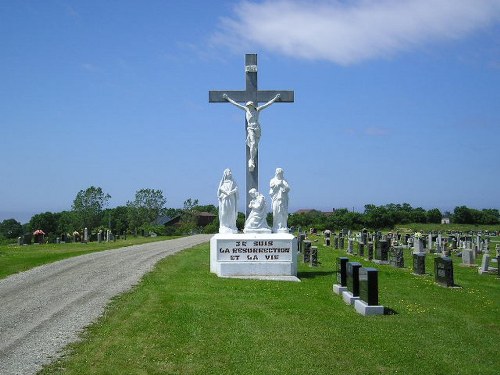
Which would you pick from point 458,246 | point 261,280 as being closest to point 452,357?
point 261,280

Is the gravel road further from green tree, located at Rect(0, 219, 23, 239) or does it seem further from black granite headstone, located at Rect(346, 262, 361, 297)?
green tree, located at Rect(0, 219, 23, 239)

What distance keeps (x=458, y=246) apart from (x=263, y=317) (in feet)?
87.6

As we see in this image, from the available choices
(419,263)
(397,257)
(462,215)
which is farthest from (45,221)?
(419,263)

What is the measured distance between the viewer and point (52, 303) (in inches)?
489

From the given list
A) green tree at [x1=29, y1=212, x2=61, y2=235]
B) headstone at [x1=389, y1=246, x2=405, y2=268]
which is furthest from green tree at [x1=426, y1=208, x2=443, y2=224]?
headstone at [x1=389, y1=246, x2=405, y2=268]

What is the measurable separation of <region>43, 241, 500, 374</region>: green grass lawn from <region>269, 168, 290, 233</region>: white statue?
336 centimetres

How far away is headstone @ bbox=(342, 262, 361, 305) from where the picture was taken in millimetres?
12523

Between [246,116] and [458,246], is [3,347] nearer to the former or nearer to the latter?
[246,116]

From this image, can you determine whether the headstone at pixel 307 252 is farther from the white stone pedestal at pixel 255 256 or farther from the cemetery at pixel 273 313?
the white stone pedestal at pixel 255 256

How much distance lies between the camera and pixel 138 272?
18.1 m

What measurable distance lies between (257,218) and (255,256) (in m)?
1.34

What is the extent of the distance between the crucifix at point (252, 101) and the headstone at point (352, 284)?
6369 millimetres

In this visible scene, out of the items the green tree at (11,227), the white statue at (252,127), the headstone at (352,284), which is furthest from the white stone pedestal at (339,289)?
the green tree at (11,227)

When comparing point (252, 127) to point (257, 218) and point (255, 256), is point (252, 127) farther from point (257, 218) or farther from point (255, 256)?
point (255, 256)
